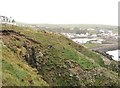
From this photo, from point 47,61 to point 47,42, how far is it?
14.5 feet

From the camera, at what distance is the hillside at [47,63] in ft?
92.5

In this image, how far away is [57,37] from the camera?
40.7 metres

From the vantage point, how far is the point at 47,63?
32344mm

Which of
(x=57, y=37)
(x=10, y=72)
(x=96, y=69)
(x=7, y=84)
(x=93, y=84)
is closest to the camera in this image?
(x=7, y=84)

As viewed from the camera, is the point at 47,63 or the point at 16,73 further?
the point at 47,63

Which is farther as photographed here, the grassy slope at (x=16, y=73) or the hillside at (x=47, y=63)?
the hillside at (x=47, y=63)

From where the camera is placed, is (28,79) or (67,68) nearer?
(28,79)

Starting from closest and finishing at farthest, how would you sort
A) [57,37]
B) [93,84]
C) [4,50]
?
[4,50], [93,84], [57,37]

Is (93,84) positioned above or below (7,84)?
below

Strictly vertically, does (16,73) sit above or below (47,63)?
above

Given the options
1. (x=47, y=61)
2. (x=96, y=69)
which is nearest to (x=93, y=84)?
(x=96, y=69)

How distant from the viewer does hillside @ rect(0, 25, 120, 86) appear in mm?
28189

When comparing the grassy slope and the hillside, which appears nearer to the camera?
the grassy slope

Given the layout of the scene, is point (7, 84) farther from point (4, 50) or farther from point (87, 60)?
point (87, 60)
